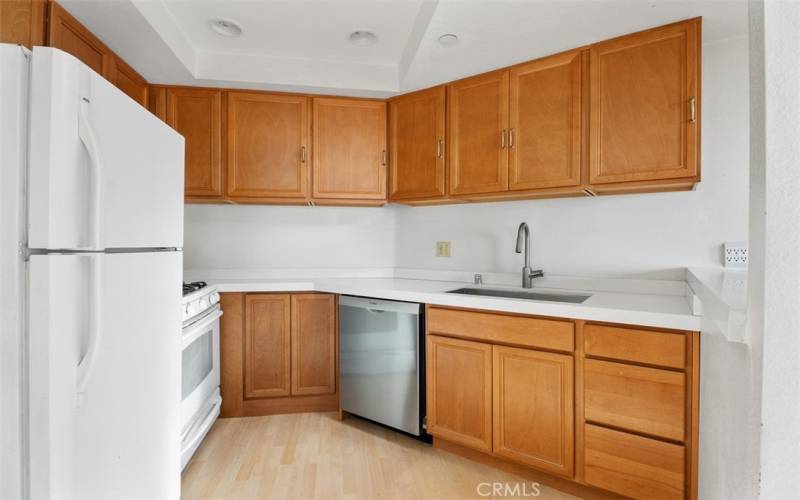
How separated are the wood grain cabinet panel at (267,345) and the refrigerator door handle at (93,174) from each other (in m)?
1.54

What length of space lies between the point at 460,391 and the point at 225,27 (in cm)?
237

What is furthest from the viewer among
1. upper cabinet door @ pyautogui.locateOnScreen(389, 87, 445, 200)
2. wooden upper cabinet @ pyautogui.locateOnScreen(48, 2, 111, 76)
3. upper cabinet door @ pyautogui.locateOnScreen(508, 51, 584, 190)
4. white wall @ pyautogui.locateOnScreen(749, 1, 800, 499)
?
upper cabinet door @ pyautogui.locateOnScreen(389, 87, 445, 200)

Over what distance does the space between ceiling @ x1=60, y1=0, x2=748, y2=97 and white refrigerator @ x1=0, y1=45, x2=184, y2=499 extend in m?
1.06

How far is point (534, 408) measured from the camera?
1696 millimetres

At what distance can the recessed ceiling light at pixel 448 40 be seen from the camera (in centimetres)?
181

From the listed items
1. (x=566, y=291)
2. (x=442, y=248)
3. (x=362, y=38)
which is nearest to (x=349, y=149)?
(x=362, y=38)

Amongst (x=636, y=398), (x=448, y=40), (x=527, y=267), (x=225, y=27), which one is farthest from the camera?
(x=527, y=267)

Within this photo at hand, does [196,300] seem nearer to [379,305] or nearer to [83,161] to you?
[379,305]

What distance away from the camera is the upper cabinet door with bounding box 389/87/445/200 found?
2.36 meters

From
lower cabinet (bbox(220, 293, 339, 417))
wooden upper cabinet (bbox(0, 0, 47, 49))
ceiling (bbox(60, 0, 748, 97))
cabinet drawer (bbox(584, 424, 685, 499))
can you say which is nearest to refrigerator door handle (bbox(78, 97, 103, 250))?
wooden upper cabinet (bbox(0, 0, 47, 49))

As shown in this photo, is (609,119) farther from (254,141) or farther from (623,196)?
(254,141)

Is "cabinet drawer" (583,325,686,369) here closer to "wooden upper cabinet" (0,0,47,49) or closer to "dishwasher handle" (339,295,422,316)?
"dishwasher handle" (339,295,422,316)

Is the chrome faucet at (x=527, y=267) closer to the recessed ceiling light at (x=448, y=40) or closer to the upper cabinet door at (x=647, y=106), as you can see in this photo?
the upper cabinet door at (x=647, y=106)

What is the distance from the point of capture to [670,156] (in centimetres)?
165
